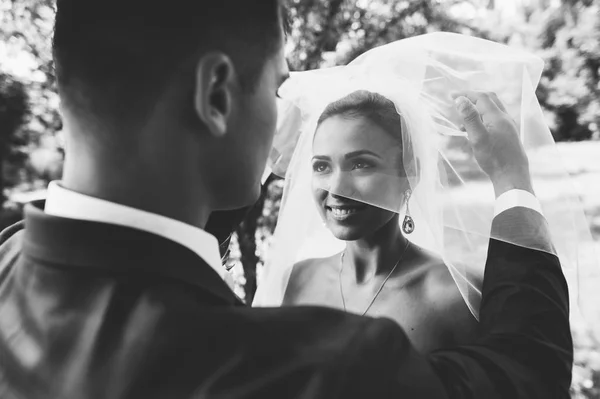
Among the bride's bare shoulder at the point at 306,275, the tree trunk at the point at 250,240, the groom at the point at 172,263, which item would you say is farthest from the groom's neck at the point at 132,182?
the tree trunk at the point at 250,240

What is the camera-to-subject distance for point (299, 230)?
2.03 meters

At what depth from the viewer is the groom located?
2.53 ft

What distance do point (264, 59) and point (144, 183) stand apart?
29 cm

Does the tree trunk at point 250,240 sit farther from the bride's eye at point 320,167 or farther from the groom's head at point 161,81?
the groom's head at point 161,81

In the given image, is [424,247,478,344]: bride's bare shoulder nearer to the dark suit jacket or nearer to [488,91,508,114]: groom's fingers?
[488,91,508,114]: groom's fingers

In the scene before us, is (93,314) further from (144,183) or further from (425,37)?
(425,37)

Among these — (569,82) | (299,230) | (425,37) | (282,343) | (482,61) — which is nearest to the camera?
(282,343)

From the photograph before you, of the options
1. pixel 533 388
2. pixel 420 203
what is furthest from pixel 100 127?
pixel 420 203

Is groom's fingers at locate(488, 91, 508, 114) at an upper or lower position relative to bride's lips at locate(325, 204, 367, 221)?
upper

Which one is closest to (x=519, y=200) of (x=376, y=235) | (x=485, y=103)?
(x=485, y=103)

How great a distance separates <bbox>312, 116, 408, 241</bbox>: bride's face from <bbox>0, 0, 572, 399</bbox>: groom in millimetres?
714

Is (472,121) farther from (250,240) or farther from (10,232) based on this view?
(250,240)

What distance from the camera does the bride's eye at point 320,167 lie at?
1744 mm

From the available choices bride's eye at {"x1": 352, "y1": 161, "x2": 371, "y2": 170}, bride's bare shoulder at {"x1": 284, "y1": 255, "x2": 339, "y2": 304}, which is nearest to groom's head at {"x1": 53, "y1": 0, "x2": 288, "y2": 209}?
bride's eye at {"x1": 352, "y1": 161, "x2": 371, "y2": 170}
